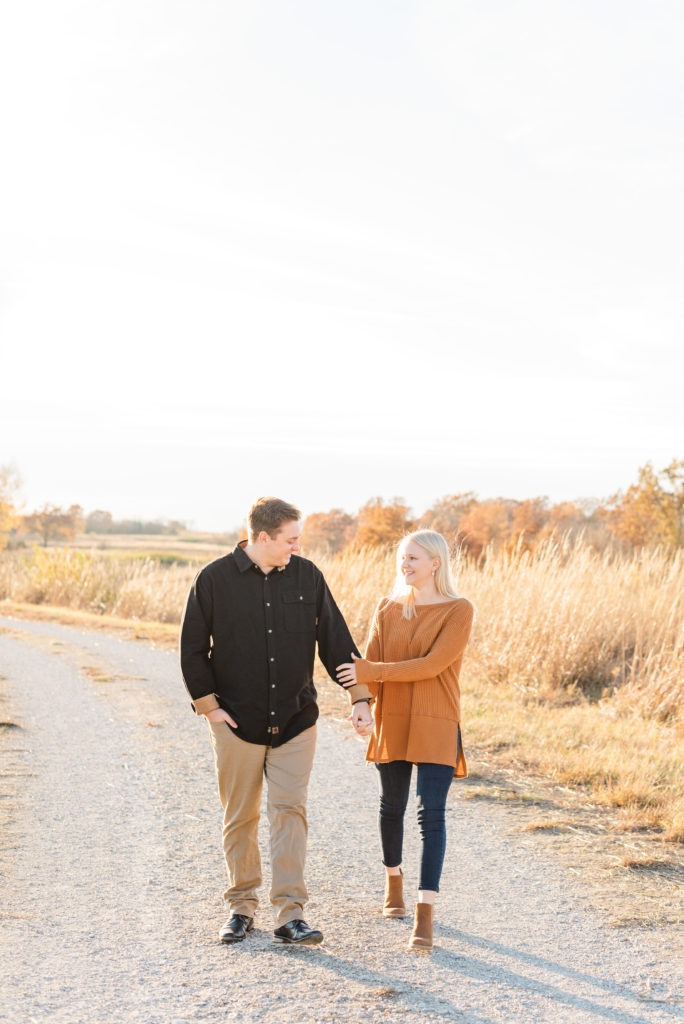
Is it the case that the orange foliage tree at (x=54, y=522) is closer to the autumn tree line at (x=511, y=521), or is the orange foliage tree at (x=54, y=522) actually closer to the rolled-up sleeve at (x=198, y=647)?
the autumn tree line at (x=511, y=521)

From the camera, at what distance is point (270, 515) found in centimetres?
491

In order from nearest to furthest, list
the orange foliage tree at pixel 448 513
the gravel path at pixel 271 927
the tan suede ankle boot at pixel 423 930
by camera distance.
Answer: the gravel path at pixel 271 927 → the tan suede ankle boot at pixel 423 930 → the orange foliage tree at pixel 448 513

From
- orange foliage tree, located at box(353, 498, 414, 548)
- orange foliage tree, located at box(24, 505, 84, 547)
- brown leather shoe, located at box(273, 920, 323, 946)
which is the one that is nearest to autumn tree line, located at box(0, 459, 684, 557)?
orange foliage tree, located at box(353, 498, 414, 548)

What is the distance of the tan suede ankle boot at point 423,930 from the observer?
15.5 ft

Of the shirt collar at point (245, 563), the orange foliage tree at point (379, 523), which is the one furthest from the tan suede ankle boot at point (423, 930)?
the orange foliage tree at point (379, 523)

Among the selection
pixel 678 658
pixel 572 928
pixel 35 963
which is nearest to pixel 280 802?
pixel 35 963

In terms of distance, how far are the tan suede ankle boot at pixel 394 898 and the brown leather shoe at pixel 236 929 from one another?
2.29 ft

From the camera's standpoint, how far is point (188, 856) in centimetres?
639

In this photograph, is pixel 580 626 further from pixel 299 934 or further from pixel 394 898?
pixel 299 934

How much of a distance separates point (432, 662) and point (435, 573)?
17.0 inches

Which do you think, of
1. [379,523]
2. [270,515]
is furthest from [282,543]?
[379,523]

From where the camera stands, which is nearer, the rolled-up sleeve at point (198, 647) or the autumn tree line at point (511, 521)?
the rolled-up sleeve at point (198, 647)

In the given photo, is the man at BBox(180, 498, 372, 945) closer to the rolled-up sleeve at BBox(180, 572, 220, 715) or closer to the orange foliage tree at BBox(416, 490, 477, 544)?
the rolled-up sleeve at BBox(180, 572, 220, 715)

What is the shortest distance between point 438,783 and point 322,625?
2.89 ft
